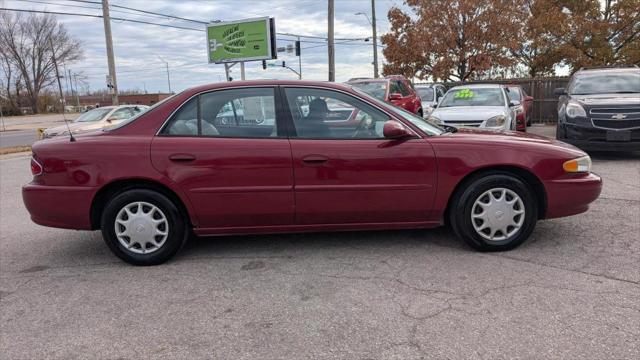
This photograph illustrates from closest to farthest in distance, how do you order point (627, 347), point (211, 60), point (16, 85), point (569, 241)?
1. point (627, 347)
2. point (569, 241)
3. point (211, 60)
4. point (16, 85)

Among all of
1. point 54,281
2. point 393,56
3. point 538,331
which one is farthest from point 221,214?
point 393,56

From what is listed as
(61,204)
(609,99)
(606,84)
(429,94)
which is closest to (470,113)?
(609,99)

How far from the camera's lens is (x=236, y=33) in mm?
28094

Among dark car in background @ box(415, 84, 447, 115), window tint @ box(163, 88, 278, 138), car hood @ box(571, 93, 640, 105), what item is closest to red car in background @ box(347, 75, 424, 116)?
dark car in background @ box(415, 84, 447, 115)

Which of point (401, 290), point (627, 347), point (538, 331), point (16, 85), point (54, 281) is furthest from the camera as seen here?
point (16, 85)

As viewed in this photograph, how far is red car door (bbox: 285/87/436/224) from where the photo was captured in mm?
4055

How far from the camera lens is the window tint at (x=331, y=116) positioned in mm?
4141

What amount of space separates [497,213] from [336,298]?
5.51 feet

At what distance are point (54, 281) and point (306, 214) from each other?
215cm

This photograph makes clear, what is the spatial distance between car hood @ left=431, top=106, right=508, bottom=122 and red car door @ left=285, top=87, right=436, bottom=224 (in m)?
5.80

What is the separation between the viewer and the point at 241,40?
27984 millimetres

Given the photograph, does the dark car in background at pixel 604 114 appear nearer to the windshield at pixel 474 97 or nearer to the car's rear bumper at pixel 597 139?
the car's rear bumper at pixel 597 139

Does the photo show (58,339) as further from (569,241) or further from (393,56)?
(393,56)

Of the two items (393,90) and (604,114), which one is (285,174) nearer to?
(604,114)
